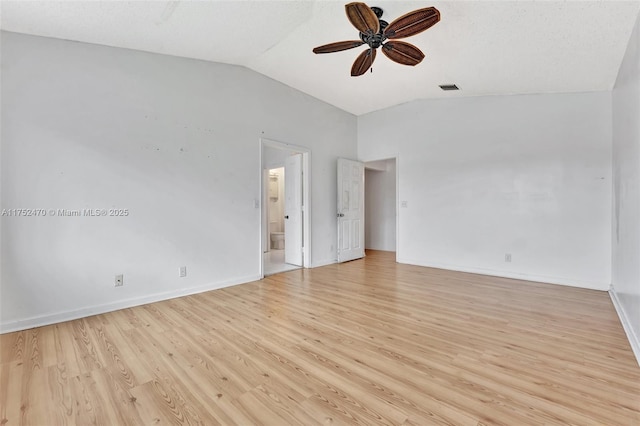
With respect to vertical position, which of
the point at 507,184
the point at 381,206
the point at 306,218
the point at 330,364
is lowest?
the point at 330,364

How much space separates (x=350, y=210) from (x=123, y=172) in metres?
3.95

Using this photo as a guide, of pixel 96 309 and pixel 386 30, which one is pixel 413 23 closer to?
pixel 386 30

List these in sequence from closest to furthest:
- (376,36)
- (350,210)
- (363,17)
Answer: (363,17) < (376,36) < (350,210)

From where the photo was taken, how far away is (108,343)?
7.93 ft

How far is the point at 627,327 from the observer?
8.35 ft

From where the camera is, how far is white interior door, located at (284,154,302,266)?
209 inches

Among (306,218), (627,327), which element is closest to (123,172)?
(306,218)

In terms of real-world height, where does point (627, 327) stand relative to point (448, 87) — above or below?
below

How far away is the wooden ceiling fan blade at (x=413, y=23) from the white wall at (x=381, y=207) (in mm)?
4822

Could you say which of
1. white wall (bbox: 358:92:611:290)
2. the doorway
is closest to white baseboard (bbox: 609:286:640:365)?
white wall (bbox: 358:92:611:290)

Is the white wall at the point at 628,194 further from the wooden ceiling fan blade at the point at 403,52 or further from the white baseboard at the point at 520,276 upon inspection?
the wooden ceiling fan blade at the point at 403,52

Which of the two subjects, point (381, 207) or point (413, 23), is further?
point (381, 207)

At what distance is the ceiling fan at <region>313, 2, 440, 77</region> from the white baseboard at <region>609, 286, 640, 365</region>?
2.88 meters

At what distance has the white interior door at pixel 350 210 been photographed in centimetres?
579
